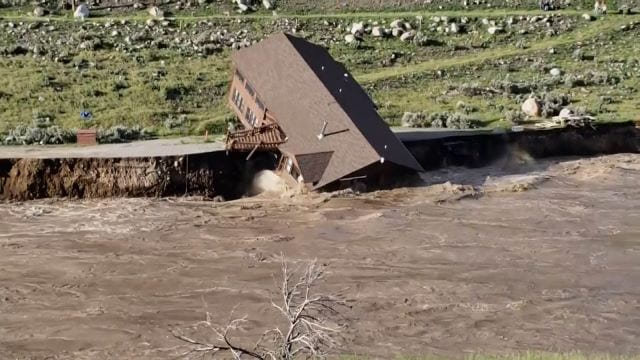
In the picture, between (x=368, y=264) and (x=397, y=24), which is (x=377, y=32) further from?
(x=368, y=264)

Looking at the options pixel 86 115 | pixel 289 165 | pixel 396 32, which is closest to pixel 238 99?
pixel 289 165

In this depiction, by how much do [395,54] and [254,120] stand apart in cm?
2131

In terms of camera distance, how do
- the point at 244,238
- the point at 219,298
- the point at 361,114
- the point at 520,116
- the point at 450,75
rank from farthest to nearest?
the point at 450,75 → the point at 520,116 → the point at 361,114 → the point at 244,238 → the point at 219,298

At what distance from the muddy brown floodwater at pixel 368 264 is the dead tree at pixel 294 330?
0.71 metres

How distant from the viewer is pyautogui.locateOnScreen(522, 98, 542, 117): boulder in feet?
154

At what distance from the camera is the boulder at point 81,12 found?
6372cm

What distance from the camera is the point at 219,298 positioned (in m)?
27.0

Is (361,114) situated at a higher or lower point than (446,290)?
higher

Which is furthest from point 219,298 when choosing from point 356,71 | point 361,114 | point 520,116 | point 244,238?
point 356,71

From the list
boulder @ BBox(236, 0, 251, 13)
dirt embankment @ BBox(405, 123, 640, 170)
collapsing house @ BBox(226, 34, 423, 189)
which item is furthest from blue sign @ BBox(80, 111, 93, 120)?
boulder @ BBox(236, 0, 251, 13)

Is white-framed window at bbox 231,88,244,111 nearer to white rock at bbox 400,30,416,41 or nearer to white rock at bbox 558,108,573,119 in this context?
white rock at bbox 558,108,573,119

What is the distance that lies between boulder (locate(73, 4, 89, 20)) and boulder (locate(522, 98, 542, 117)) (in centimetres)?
3083

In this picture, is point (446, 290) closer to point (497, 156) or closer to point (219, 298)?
point (219, 298)

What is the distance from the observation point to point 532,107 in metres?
47.0
